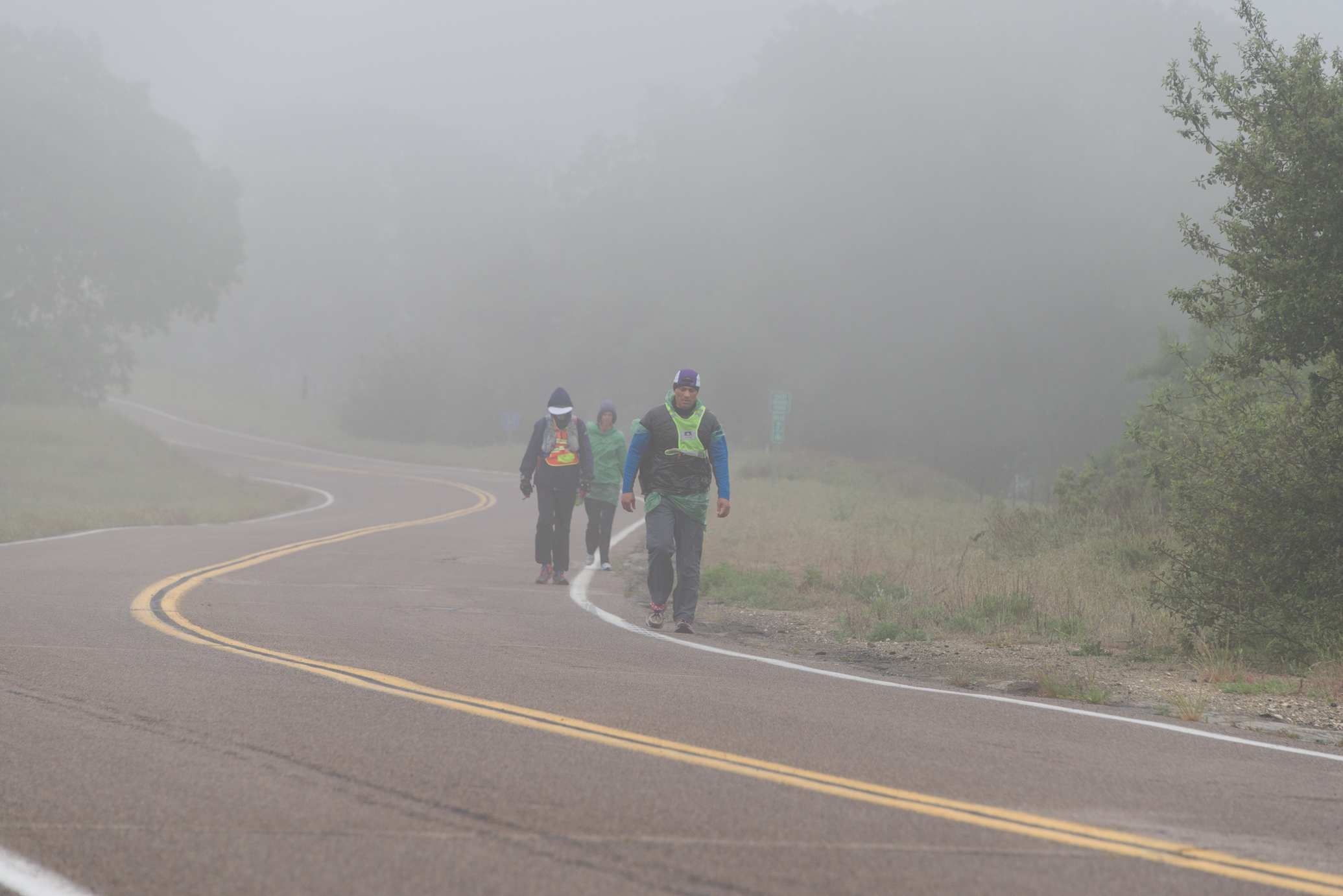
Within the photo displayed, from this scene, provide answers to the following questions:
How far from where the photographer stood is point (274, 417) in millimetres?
66625

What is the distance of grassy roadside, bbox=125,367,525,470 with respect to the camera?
48.4m

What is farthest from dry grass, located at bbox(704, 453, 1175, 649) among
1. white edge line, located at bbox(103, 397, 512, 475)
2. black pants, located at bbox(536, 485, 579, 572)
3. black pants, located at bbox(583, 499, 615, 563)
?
white edge line, located at bbox(103, 397, 512, 475)

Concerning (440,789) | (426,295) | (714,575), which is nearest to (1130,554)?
(714,575)

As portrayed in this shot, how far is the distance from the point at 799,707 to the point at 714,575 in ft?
21.9

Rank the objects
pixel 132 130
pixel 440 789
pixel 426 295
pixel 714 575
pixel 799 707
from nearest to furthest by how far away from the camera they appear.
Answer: pixel 440 789 → pixel 799 707 → pixel 714 575 → pixel 132 130 → pixel 426 295

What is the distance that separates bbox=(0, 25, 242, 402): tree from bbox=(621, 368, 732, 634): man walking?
108ft

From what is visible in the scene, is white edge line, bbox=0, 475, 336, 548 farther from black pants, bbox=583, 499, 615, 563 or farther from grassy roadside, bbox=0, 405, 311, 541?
black pants, bbox=583, 499, 615, 563

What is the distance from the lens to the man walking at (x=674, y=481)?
30.2 ft

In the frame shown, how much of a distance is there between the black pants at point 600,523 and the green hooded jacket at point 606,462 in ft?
0.41

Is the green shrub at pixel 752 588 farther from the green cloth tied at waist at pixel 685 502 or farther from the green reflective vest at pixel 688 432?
the green reflective vest at pixel 688 432

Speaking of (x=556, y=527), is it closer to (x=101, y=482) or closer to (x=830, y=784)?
(x=830, y=784)

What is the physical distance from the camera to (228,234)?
4159 centimetres

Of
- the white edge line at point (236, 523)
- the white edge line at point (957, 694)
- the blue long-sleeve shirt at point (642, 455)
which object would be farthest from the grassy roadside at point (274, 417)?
the white edge line at point (957, 694)

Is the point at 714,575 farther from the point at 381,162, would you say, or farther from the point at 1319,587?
the point at 381,162
